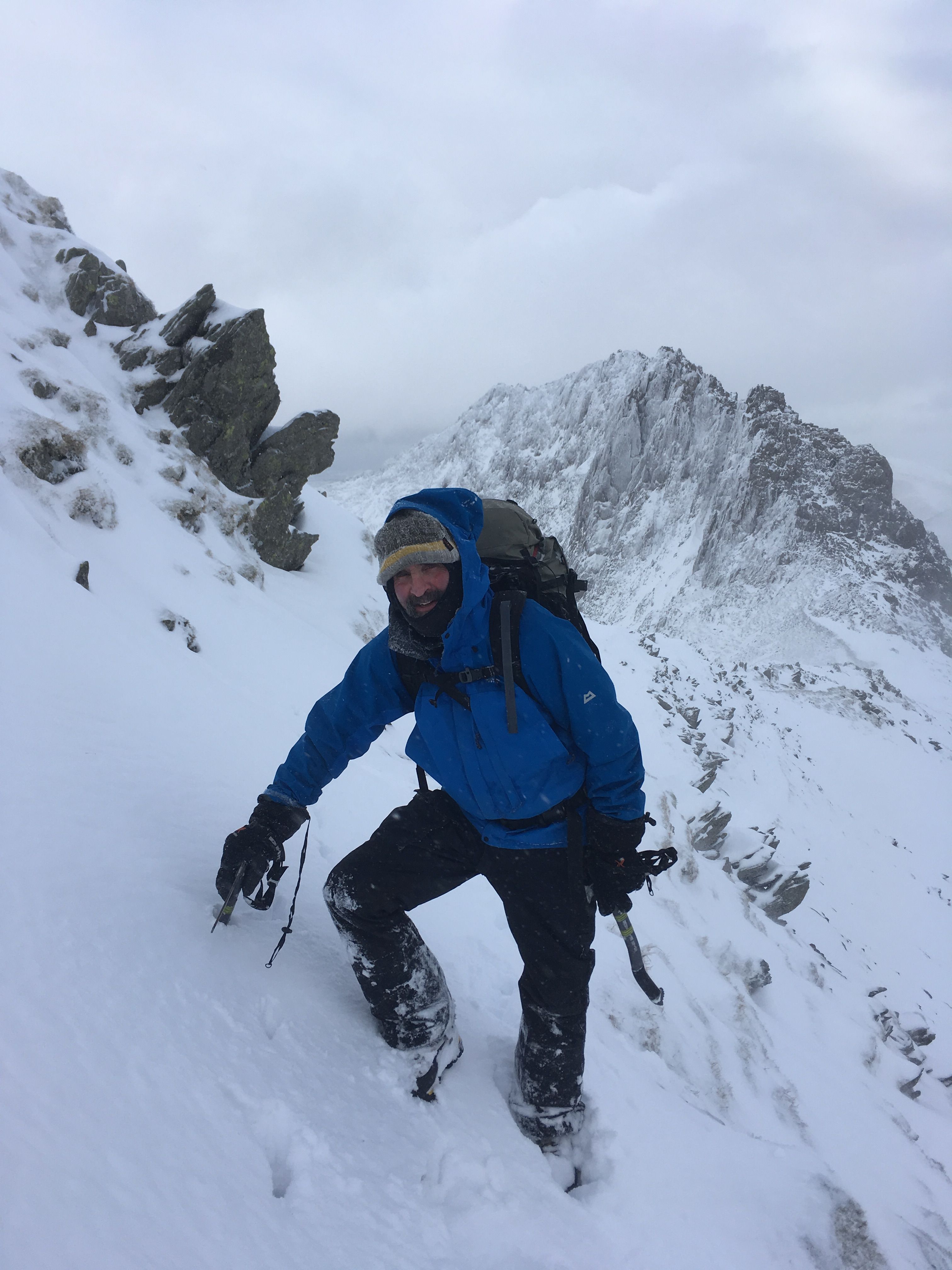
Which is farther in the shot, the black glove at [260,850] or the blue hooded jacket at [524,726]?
the black glove at [260,850]

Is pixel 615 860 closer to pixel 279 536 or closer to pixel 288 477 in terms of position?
pixel 279 536

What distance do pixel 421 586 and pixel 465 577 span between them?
0.23 metres

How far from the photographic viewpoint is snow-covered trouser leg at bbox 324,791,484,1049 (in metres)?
3.15

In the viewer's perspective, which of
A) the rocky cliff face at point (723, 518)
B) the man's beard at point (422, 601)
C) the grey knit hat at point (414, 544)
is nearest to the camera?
the grey knit hat at point (414, 544)

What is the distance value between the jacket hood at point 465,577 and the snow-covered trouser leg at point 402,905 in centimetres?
100

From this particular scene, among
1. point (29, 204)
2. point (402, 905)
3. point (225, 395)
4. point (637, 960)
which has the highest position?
point (29, 204)

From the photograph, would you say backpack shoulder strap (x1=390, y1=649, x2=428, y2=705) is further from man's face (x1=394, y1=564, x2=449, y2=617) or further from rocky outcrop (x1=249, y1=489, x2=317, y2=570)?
rocky outcrop (x1=249, y1=489, x2=317, y2=570)

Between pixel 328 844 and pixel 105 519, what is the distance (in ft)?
24.6

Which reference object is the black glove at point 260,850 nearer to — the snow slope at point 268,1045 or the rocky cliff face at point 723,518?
the snow slope at point 268,1045

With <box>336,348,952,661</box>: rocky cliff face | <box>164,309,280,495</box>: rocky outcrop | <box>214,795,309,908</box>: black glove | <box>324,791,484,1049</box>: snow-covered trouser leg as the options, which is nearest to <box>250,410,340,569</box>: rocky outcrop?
<box>164,309,280,495</box>: rocky outcrop

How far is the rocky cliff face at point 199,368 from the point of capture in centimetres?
1741

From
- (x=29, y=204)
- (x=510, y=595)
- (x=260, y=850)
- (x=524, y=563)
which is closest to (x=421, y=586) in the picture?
(x=510, y=595)

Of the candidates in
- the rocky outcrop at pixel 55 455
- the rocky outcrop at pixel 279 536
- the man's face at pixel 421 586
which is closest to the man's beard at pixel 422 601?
the man's face at pixel 421 586

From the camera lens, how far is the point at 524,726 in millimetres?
2871
